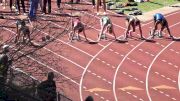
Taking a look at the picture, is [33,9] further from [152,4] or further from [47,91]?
[47,91]

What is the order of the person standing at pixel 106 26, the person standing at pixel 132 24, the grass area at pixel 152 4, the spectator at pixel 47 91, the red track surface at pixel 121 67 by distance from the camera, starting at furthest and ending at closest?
the grass area at pixel 152 4, the person standing at pixel 132 24, the person standing at pixel 106 26, the red track surface at pixel 121 67, the spectator at pixel 47 91

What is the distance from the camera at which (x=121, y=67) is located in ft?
79.9

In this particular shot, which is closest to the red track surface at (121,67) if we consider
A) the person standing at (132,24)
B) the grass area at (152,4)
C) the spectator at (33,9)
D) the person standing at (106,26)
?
the person standing at (106,26)

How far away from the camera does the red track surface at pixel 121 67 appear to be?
2162cm

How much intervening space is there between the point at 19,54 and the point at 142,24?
15083mm

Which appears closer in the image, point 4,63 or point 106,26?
point 4,63

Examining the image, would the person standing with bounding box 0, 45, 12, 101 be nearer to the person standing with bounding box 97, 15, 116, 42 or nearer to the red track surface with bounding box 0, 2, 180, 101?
the red track surface with bounding box 0, 2, 180, 101

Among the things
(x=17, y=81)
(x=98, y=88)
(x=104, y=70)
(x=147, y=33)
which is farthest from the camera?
(x=147, y=33)

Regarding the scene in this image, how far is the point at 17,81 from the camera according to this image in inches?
619

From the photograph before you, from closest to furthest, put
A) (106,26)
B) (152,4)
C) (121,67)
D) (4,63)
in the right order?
(4,63) < (121,67) < (106,26) < (152,4)

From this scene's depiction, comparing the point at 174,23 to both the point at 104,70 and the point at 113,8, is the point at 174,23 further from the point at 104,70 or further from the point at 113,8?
the point at 104,70

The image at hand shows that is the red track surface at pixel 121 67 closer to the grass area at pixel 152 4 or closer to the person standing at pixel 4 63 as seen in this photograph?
the person standing at pixel 4 63

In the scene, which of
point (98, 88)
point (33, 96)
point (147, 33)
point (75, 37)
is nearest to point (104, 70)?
point (98, 88)

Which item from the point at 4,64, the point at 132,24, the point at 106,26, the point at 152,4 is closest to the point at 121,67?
the point at 106,26
